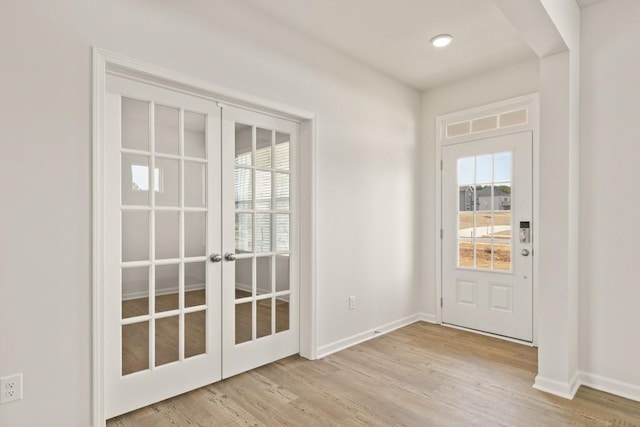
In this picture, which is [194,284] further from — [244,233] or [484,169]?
[484,169]

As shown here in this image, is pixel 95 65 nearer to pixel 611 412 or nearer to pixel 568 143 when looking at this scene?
pixel 568 143

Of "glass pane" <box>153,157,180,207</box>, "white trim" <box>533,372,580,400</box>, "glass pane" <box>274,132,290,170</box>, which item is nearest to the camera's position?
"glass pane" <box>153,157,180,207</box>

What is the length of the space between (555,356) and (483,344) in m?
1.00

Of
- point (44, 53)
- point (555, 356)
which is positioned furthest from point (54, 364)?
point (555, 356)

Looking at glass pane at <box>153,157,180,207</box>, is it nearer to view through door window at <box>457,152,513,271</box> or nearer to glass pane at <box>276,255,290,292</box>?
glass pane at <box>276,255,290,292</box>

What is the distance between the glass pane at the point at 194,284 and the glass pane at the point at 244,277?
28 centimetres

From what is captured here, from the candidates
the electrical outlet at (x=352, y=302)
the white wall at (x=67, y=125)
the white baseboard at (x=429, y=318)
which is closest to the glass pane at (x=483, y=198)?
the white baseboard at (x=429, y=318)

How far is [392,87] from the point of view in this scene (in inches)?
155

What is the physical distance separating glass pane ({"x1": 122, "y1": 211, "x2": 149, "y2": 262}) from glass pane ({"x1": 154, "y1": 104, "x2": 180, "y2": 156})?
0.45 metres

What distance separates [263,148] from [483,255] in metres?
2.56

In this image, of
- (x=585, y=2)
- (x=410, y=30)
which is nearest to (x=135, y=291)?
(x=410, y=30)

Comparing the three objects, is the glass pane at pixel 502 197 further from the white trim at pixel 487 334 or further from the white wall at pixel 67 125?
the white wall at pixel 67 125

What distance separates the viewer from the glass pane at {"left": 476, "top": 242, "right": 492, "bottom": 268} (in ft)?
12.4

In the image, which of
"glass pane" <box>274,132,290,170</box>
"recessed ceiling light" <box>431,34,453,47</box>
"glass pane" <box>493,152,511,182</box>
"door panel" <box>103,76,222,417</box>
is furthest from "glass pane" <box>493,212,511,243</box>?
"door panel" <box>103,76,222,417</box>
